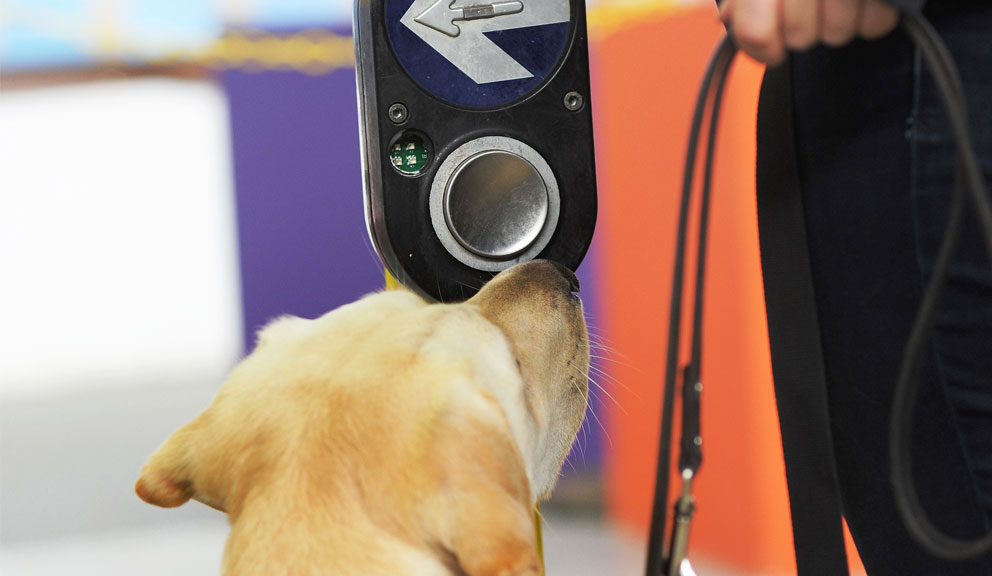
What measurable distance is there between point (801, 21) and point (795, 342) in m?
0.32

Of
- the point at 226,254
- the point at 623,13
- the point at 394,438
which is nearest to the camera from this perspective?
the point at 394,438

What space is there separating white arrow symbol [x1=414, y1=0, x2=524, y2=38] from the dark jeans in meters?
0.28

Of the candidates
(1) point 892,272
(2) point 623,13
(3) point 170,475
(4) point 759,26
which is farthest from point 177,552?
(4) point 759,26

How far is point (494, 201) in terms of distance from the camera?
0.87 metres

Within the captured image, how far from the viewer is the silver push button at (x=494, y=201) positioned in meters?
0.86

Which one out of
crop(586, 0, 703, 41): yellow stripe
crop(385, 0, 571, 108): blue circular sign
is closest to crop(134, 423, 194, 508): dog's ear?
crop(385, 0, 571, 108): blue circular sign

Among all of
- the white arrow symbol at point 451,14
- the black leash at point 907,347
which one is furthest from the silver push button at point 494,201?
the black leash at point 907,347

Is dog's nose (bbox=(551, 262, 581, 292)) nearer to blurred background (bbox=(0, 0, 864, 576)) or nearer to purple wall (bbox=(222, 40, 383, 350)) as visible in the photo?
blurred background (bbox=(0, 0, 864, 576))

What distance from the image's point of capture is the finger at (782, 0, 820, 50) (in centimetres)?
58

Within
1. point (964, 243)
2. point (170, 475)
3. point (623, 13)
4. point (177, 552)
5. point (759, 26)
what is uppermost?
point (623, 13)

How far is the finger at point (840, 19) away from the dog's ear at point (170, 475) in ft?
2.21

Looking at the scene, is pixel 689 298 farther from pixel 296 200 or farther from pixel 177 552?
pixel 177 552

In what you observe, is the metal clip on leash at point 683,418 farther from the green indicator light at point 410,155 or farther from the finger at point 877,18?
the green indicator light at point 410,155

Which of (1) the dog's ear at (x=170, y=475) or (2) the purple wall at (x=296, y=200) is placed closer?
(1) the dog's ear at (x=170, y=475)
